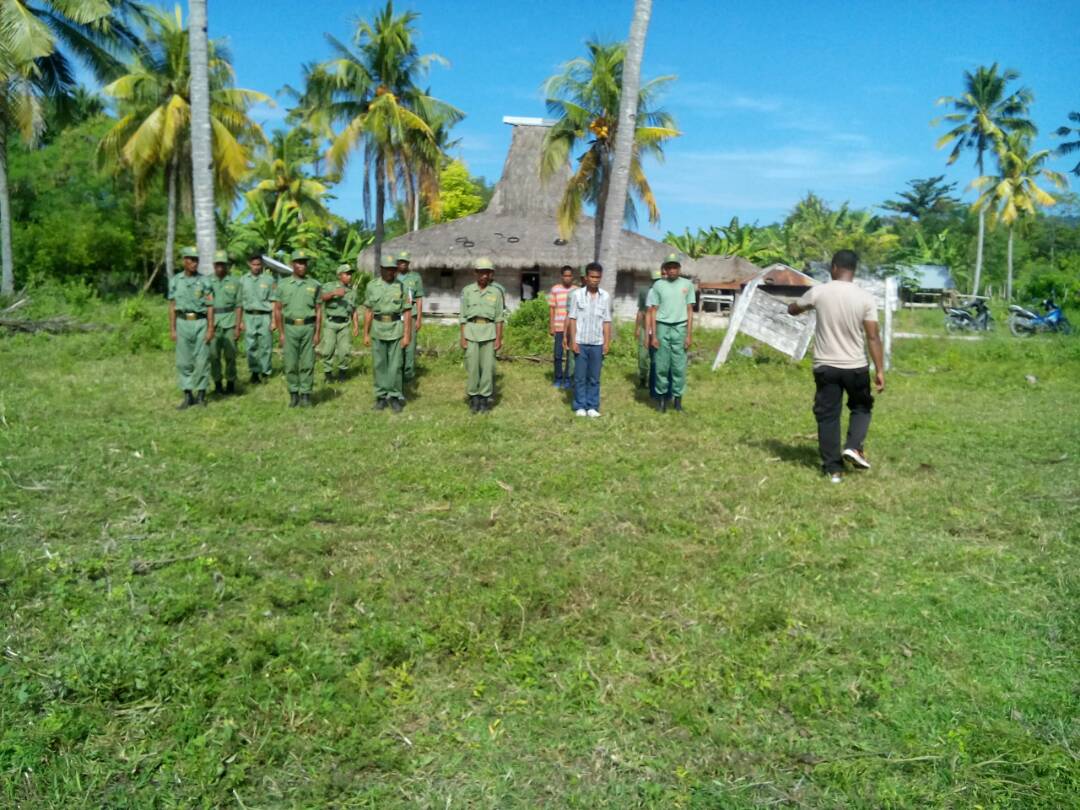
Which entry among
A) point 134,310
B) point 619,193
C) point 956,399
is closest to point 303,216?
point 134,310

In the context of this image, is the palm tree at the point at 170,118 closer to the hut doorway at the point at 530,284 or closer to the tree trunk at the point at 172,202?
the tree trunk at the point at 172,202

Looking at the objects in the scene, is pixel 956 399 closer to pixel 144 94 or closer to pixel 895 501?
pixel 895 501

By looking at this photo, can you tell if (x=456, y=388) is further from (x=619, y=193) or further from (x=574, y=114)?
(x=574, y=114)

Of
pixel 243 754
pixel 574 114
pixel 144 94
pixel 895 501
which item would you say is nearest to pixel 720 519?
pixel 895 501

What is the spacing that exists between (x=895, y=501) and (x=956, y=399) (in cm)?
614

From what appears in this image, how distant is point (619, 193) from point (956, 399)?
5956 millimetres

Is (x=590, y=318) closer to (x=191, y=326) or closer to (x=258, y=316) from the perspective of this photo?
(x=191, y=326)

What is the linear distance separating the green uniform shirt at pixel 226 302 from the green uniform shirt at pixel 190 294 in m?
0.84

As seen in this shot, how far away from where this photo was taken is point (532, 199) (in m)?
27.3

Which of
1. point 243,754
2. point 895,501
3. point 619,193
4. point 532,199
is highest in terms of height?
point 532,199

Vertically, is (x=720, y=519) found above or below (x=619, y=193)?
below

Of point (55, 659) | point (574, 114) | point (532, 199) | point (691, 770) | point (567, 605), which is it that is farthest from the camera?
point (532, 199)

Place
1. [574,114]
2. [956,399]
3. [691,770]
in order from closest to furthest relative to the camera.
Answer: [691,770] < [956,399] < [574,114]

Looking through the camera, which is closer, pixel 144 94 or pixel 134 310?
pixel 134 310
